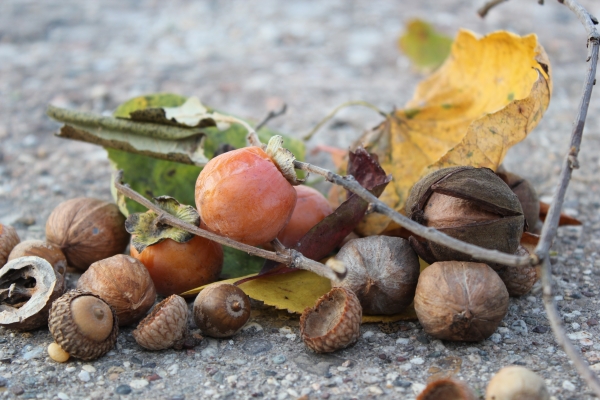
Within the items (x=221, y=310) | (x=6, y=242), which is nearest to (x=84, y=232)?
(x=6, y=242)

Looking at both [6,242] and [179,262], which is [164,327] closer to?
[179,262]

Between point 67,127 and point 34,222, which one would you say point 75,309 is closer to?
point 67,127

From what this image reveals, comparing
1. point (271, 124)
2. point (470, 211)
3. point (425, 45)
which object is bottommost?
point (271, 124)

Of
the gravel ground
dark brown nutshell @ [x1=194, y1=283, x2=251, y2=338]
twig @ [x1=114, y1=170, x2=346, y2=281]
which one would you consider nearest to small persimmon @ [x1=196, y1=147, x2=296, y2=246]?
twig @ [x1=114, y1=170, x2=346, y2=281]

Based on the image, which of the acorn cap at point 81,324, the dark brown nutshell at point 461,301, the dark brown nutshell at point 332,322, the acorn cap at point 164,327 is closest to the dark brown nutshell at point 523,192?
the dark brown nutshell at point 461,301

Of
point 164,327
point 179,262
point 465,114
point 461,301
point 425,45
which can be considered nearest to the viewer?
point 461,301

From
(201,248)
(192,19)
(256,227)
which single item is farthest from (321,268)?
(192,19)
